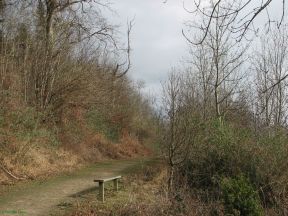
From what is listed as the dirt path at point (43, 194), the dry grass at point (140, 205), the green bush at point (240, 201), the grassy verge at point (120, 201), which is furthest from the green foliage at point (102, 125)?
the green bush at point (240, 201)

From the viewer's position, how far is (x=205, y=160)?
18531 mm

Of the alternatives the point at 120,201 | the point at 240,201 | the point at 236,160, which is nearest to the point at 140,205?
the point at 120,201

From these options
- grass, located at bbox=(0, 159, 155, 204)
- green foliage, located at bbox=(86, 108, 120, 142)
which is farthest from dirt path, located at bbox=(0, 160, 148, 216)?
green foliage, located at bbox=(86, 108, 120, 142)

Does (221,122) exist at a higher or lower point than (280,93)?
lower

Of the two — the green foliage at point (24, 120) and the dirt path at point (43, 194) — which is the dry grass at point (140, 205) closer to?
the dirt path at point (43, 194)

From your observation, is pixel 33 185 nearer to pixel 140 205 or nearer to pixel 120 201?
pixel 120 201

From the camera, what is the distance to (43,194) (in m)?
14.2

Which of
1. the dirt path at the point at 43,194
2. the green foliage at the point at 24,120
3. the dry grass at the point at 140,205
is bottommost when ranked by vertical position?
the dry grass at the point at 140,205

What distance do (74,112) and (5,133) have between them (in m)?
9.07

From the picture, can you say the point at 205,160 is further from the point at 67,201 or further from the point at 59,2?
the point at 59,2

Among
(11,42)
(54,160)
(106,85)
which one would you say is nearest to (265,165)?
(54,160)

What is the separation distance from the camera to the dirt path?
39.7ft

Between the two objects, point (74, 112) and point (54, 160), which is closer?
point (54, 160)

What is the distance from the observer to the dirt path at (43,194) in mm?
12102
